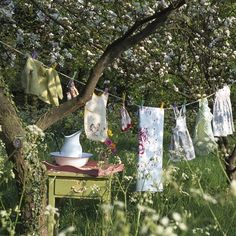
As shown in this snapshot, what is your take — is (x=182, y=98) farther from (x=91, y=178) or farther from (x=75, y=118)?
(x=75, y=118)

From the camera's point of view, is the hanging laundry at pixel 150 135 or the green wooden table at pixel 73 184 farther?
the hanging laundry at pixel 150 135

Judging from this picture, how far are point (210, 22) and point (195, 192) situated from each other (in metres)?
4.08

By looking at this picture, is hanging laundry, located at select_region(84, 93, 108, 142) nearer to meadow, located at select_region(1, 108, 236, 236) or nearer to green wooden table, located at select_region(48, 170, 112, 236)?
meadow, located at select_region(1, 108, 236, 236)

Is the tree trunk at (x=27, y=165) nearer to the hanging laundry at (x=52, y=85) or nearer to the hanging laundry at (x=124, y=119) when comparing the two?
the hanging laundry at (x=52, y=85)

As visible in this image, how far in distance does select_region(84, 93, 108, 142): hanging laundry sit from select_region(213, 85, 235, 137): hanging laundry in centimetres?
→ 108

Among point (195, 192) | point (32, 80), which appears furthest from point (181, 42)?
point (195, 192)

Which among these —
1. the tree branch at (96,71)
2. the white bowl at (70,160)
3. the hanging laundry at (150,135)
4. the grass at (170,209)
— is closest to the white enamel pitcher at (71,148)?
the white bowl at (70,160)

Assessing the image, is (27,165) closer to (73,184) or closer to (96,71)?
(73,184)

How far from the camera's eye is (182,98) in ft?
22.4

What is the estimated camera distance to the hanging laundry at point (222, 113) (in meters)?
5.79

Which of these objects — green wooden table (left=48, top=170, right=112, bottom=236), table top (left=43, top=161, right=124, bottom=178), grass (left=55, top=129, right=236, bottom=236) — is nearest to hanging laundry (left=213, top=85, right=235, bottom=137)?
grass (left=55, top=129, right=236, bottom=236)

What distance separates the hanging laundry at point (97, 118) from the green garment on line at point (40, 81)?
656mm

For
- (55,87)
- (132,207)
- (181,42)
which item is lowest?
(132,207)

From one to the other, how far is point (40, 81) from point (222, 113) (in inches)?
77.1
